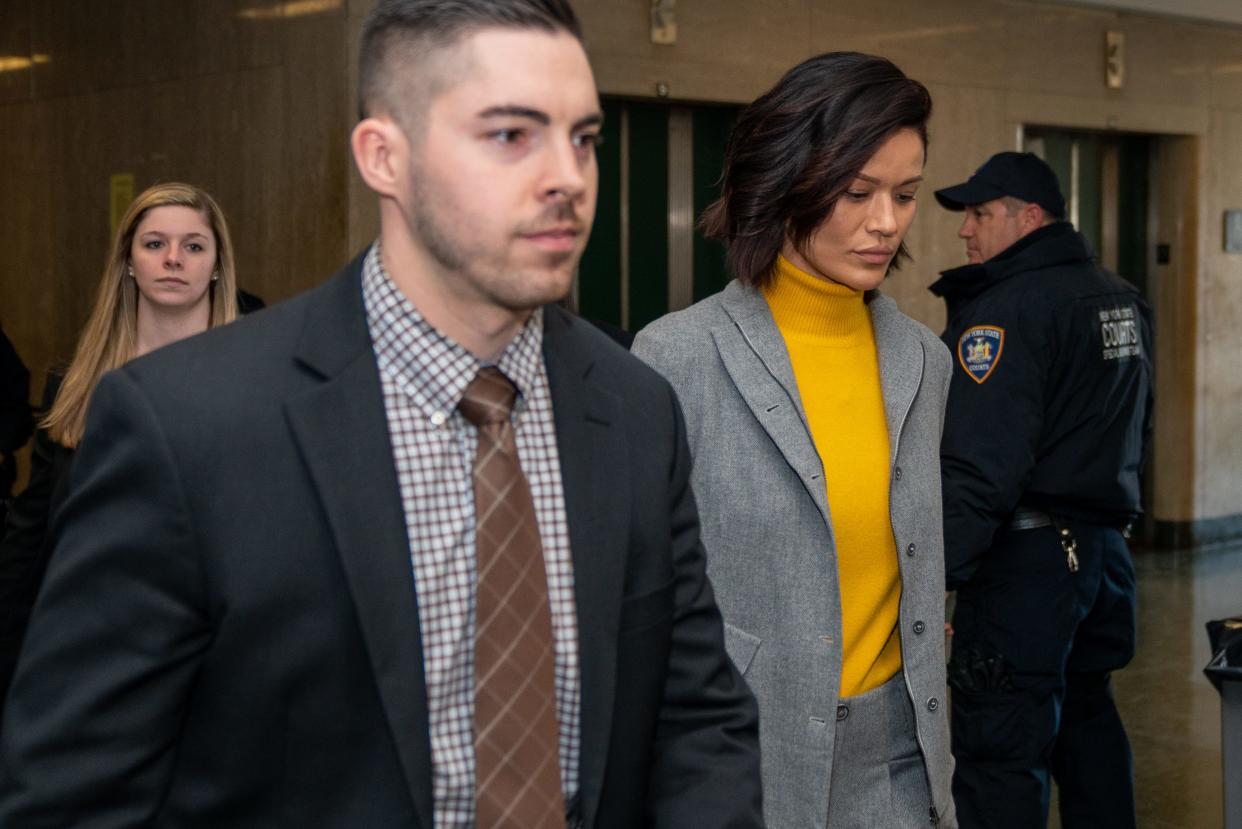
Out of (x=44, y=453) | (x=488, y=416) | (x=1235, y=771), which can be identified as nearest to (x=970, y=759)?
(x=1235, y=771)

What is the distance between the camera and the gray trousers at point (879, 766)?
242 centimetres

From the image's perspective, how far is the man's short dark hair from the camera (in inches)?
57.4

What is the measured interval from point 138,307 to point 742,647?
238cm

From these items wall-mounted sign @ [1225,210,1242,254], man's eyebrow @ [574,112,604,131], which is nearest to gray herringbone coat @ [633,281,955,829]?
man's eyebrow @ [574,112,604,131]

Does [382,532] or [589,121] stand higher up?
[589,121]

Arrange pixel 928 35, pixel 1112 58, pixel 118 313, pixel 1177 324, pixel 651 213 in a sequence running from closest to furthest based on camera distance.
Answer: pixel 118 313, pixel 651 213, pixel 928 35, pixel 1112 58, pixel 1177 324

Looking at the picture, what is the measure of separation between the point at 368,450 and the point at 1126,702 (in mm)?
5422

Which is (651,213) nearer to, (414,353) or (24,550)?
(24,550)

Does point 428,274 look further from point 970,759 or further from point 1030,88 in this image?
point 1030,88

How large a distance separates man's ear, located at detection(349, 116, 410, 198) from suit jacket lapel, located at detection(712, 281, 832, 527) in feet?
3.46

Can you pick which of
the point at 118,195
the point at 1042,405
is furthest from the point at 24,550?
the point at 118,195

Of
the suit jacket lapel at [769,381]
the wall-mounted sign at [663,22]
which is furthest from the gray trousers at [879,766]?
the wall-mounted sign at [663,22]

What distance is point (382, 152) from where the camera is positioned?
4.96 feet

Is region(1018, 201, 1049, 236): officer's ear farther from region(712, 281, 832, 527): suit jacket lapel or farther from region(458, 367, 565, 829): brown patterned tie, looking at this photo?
region(458, 367, 565, 829): brown patterned tie
